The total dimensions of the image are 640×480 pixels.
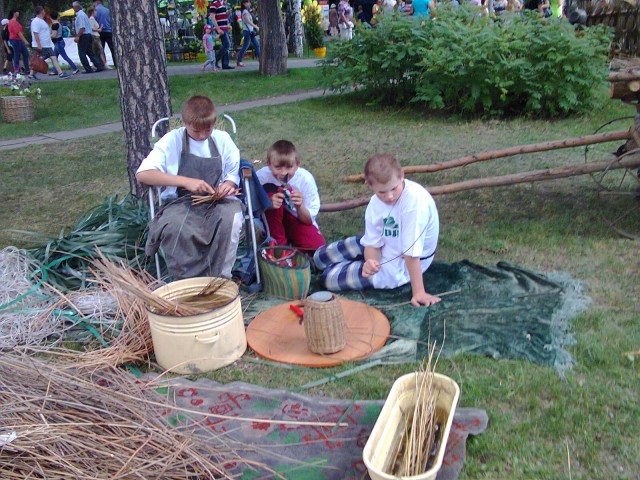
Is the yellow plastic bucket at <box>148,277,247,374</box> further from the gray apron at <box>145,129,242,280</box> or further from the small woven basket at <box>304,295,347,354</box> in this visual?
the gray apron at <box>145,129,242,280</box>

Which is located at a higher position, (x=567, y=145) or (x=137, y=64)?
(x=137, y=64)

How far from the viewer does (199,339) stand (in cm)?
326

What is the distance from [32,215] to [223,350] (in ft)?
12.7

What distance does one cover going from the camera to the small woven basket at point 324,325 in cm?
326

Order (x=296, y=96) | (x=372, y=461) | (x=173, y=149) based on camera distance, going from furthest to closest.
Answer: (x=296, y=96)
(x=173, y=149)
(x=372, y=461)

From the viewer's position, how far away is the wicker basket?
37.2 ft

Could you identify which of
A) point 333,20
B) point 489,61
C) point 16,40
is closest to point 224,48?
point 16,40

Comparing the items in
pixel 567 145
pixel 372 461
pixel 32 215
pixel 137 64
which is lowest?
pixel 32 215

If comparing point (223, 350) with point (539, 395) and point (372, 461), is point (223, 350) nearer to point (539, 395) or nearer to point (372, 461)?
point (372, 461)

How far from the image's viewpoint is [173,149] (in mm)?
4223

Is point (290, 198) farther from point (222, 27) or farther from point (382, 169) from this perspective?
point (222, 27)

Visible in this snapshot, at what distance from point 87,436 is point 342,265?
225 centimetres

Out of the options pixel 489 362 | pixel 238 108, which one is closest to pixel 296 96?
pixel 238 108

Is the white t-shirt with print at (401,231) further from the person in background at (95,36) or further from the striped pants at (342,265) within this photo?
the person in background at (95,36)
